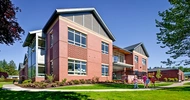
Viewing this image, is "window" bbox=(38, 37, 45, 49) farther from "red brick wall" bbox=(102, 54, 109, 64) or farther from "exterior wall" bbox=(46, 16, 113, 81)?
"red brick wall" bbox=(102, 54, 109, 64)

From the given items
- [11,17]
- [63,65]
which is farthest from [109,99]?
[63,65]

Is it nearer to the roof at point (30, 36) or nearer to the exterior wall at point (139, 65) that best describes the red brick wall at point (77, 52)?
the roof at point (30, 36)

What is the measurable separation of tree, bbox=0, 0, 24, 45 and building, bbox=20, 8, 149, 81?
41.9 feet

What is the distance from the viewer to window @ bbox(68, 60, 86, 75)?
73.7 feet

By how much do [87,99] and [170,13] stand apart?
477 inches

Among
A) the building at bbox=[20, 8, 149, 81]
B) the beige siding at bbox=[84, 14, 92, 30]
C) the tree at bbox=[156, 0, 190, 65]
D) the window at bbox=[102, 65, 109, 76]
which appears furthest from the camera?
the window at bbox=[102, 65, 109, 76]

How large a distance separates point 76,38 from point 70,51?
2279 millimetres

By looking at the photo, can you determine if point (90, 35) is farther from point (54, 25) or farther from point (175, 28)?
point (175, 28)

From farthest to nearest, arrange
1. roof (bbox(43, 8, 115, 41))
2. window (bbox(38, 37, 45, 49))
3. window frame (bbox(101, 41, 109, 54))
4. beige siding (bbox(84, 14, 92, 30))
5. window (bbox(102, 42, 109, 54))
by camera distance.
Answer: window (bbox(102, 42, 109, 54)) → window frame (bbox(101, 41, 109, 54)) → window (bbox(38, 37, 45, 49)) → beige siding (bbox(84, 14, 92, 30)) → roof (bbox(43, 8, 115, 41))

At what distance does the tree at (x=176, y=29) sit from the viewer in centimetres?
1585

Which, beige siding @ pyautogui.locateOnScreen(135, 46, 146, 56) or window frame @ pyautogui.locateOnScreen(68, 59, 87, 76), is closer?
window frame @ pyautogui.locateOnScreen(68, 59, 87, 76)

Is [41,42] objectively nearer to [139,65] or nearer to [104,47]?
[104,47]

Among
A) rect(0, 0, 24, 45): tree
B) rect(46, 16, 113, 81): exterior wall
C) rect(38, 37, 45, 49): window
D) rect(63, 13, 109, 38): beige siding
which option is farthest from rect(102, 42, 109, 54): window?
rect(0, 0, 24, 45): tree

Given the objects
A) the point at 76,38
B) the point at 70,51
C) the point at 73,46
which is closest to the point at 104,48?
the point at 76,38
